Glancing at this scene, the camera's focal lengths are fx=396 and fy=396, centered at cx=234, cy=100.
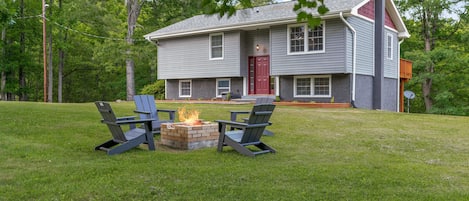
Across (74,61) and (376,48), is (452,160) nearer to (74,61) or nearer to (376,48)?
(376,48)

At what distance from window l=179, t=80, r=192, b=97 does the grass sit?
498 inches

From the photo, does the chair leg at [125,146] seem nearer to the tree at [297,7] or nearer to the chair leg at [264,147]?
the chair leg at [264,147]

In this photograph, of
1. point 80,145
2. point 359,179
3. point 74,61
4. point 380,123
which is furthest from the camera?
point 74,61

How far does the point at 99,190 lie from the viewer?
3752mm

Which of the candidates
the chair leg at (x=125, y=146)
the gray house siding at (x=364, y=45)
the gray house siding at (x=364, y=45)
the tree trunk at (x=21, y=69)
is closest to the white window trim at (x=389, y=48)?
the gray house siding at (x=364, y=45)

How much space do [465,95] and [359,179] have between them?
2396cm

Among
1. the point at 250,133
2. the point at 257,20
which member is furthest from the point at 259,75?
the point at 250,133

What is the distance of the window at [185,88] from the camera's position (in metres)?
20.4

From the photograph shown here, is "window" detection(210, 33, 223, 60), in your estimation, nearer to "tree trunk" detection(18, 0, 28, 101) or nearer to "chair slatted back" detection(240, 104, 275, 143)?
"chair slatted back" detection(240, 104, 275, 143)

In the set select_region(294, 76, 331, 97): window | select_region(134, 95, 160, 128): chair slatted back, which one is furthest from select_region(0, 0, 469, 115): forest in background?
select_region(134, 95, 160, 128): chair slatted back

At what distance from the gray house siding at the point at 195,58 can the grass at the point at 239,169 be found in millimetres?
10671

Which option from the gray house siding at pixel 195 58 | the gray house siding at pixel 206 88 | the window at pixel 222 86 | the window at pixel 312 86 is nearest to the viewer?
the window at pixel 312 86

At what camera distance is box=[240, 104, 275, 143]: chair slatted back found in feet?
18.5

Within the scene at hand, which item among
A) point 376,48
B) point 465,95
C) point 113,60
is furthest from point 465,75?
point 113,60
